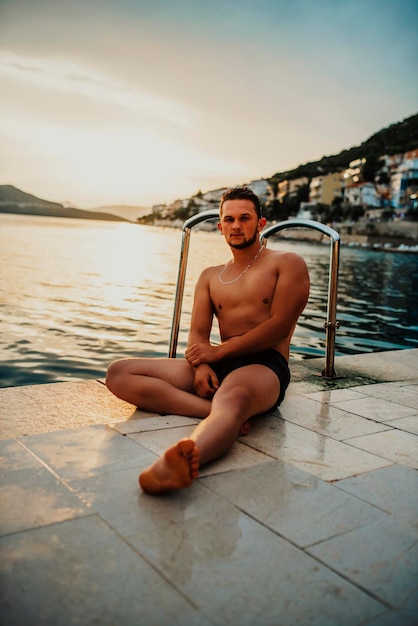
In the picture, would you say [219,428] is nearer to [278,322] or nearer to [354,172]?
[278,322]

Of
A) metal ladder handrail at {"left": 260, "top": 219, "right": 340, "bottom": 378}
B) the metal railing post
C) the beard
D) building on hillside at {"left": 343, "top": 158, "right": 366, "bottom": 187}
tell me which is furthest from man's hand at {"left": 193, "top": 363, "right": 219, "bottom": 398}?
building on hillside at {"left": 343, "top": 158, "right": 366, "bottom": 187}

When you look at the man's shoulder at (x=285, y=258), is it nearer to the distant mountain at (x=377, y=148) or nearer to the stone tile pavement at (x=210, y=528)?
the stone tile pavement at (x=210, y=528)

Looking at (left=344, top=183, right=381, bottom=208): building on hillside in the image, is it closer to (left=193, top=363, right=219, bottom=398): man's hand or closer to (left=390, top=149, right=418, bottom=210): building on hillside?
(left=390, top=149, right=418, bottom=210): building on hillside

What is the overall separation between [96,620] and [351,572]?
83 centimetres

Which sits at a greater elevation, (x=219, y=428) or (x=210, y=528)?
(x=219, y=428)

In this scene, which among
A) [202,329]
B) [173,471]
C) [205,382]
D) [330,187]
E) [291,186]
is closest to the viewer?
[173,471]

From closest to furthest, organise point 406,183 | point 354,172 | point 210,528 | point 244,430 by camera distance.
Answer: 1. point 210,528
2. point 244,430
3. point 406,183
4. point 354,172

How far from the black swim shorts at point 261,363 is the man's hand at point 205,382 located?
0.11 meters

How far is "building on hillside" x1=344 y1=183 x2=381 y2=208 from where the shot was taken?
118m

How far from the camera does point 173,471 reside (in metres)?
2.20

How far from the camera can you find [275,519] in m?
2.10

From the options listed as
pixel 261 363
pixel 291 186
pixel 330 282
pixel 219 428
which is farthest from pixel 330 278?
pixel 291 186

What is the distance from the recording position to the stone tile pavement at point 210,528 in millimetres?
1582

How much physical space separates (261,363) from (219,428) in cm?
83
